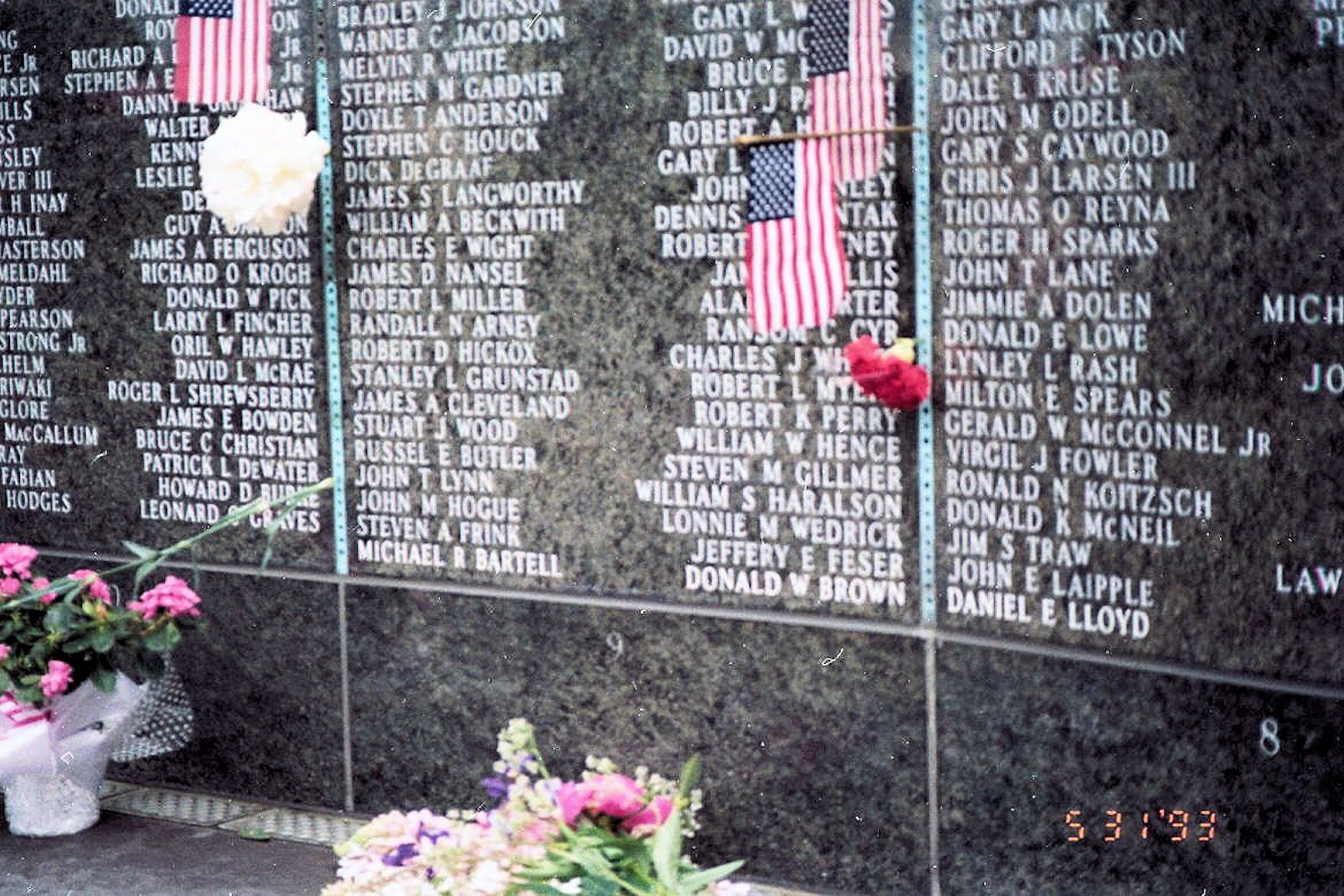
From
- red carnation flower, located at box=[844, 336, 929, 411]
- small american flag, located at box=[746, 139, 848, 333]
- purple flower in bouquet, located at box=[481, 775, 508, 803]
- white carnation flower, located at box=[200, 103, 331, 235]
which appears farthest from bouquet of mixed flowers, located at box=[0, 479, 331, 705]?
red carnation flower, located at box=[844, 336, 929, 411]

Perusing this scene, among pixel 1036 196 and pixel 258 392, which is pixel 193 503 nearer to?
pixel 258 392

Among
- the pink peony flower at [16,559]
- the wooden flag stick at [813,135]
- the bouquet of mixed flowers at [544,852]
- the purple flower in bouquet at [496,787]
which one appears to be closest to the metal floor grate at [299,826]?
the purple flower in bouquet at [496,787]

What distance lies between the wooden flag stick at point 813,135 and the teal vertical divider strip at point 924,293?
4 cm

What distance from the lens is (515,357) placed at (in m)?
6.18

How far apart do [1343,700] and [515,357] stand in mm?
2497

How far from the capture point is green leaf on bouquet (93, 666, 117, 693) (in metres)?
6.23

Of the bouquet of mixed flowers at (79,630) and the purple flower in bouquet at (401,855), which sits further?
the bouquet of mixed flowers at (79,630)

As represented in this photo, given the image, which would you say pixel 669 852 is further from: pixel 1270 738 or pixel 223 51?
pixel 223 51

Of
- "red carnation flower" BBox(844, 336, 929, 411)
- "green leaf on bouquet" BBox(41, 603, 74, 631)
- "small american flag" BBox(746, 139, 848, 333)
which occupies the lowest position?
"green leaf on bouquet" BBox(41, 603, 74, 631)

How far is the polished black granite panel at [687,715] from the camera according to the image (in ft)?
18.4

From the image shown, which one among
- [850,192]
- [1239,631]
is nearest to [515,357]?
[850,192]

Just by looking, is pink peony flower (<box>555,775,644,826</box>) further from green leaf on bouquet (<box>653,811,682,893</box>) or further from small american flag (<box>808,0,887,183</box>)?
small american flag (<box>808,0,887,183</box>)

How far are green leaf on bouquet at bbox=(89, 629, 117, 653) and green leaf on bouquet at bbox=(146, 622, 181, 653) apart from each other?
100 millimetres

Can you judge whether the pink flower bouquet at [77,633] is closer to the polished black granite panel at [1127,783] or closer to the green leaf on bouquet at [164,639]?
the green leaf on bouquet at [164,639]
